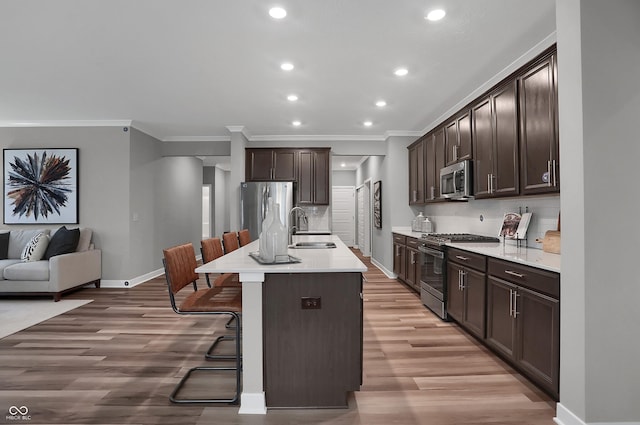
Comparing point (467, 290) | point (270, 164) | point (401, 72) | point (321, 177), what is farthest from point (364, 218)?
point (467, 290)

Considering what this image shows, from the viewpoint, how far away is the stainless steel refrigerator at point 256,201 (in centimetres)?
573

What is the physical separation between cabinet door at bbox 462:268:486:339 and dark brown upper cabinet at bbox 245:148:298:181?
384cm

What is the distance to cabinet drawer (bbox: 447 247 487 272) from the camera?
9.56 ft

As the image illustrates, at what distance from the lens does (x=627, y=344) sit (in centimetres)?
175

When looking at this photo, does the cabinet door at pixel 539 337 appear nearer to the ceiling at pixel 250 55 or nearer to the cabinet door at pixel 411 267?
the ceiling at pixel 250 55

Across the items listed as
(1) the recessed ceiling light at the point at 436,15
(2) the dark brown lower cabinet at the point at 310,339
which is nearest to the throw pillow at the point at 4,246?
(2) the dark brown lower cabinet at the point at 310,339

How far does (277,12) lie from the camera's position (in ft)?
8.08

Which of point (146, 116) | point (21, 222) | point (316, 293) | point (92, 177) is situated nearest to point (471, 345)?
point (316, 293)

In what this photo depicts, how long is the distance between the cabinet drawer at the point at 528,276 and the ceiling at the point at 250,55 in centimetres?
181

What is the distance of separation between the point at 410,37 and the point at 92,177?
199 inches

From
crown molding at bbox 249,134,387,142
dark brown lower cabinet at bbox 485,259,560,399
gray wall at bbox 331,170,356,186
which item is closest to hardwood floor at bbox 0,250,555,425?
dark brown lower cabinet at bbox 485,259,560,399

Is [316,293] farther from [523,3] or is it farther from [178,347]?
[523,3]

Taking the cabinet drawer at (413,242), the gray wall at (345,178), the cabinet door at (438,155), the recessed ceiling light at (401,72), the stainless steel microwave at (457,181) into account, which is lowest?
the cabinet drawer at (413,242)

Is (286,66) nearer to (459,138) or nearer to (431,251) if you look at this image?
(459,138)
